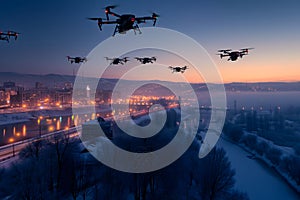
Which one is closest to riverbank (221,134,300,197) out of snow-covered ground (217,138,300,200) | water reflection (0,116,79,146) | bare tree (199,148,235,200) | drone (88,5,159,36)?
snow-covered ground (217,138,300,200)

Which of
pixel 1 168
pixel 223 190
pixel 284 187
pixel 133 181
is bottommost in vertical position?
pixel 284 187

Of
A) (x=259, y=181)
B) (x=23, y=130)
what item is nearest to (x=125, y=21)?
(x=259, y=181)

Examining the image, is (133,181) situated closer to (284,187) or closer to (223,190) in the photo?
(223,190)

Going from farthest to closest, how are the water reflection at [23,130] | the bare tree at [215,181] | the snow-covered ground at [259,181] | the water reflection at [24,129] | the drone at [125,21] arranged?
the water reflection at [24,129] < the water reflection at [23,130] < the snow-covered ground at [259,181] < the bare tree at [215,181] < the drone at [125,21]

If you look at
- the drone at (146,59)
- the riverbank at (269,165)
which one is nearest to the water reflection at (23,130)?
the drone at (146,59)

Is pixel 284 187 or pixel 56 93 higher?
pixel 56 93

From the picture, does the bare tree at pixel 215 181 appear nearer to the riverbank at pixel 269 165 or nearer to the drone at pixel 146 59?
the riverbank at pixel 269 165

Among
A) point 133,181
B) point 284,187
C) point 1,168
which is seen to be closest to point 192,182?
point 133,181

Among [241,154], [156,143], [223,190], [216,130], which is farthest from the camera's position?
[216,130]
